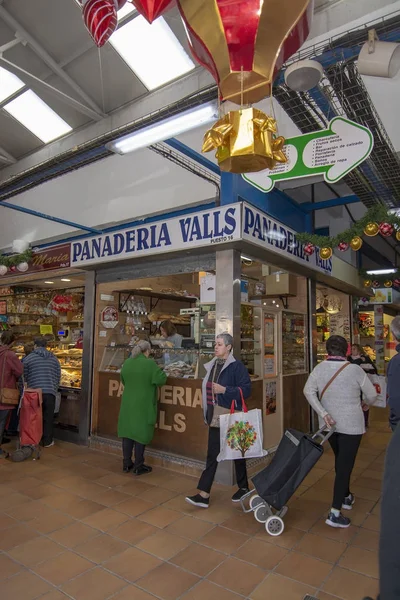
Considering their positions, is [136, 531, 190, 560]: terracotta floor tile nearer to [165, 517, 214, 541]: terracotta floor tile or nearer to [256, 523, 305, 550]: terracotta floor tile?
[165, 517, 214, 541]: terracotta floor tile

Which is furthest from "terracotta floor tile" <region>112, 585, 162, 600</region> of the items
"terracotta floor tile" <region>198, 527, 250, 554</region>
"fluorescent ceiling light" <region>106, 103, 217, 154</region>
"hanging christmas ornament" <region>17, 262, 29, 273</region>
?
"hanging christmas ornament" <region>17, 262, 29, 273</region>

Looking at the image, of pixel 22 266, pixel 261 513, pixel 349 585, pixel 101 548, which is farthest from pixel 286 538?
pixel 22 266

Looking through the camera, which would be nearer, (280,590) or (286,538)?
(280,590)

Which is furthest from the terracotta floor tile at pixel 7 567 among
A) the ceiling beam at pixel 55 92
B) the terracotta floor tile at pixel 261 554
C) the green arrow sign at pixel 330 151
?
the ceiling beam at pixel 55 92

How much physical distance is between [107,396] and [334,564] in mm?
4098

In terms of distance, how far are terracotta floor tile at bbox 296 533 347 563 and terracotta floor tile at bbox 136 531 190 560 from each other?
3.19 feet

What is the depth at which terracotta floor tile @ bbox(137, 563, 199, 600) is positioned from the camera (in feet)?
8.81

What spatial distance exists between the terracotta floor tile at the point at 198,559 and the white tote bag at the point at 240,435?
0.84 meters

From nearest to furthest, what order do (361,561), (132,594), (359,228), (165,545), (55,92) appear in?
(132,594)
(361,561)
(165,545)
(359,228)
(55,92)

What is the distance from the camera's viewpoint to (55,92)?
7145 millimetres

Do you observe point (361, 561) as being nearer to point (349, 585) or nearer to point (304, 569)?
point (349, 585)

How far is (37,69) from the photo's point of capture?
737 centimetres

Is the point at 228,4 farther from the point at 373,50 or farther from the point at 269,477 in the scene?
the point at 269,477

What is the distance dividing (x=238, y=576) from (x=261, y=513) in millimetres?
805
